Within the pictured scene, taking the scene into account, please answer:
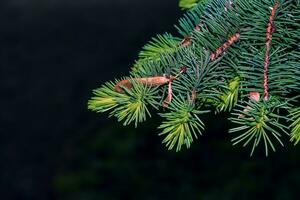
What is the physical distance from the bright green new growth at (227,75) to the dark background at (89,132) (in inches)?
114

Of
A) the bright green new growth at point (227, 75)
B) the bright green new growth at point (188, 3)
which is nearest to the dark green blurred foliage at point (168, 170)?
the bright green new growth at point (188, 3)

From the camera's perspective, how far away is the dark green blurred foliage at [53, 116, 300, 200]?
3910 millimetres

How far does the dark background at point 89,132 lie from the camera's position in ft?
13.3

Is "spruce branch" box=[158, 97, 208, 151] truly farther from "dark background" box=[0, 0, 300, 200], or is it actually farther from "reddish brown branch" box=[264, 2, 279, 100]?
"dark background" box=[0, 0, 300, 200]

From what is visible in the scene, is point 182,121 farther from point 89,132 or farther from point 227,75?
point 89,132

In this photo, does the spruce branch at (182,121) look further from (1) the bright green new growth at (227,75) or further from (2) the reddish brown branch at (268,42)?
(2) the reddish brown branch at (268,42)

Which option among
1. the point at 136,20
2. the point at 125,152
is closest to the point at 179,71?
the point at 125,152

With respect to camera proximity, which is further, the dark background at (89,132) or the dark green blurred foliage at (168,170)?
the dark background at (89,132)

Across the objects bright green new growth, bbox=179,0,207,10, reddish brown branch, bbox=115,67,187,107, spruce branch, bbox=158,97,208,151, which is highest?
bright green new growth, bbox=179,0,207,10

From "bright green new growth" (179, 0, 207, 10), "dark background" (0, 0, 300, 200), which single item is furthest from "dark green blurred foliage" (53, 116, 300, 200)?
"bright green new growth" (179, 0, 207, 10)

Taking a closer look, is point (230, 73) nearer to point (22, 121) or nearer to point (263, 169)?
point (263, 169)

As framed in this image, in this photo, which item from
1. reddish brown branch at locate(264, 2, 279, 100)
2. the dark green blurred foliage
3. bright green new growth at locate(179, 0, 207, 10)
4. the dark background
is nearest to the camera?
reddish brown branch at locate(264, 2, 279, 100)

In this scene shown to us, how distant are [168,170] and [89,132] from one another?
1.08m

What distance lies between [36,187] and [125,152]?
79 centimetres
